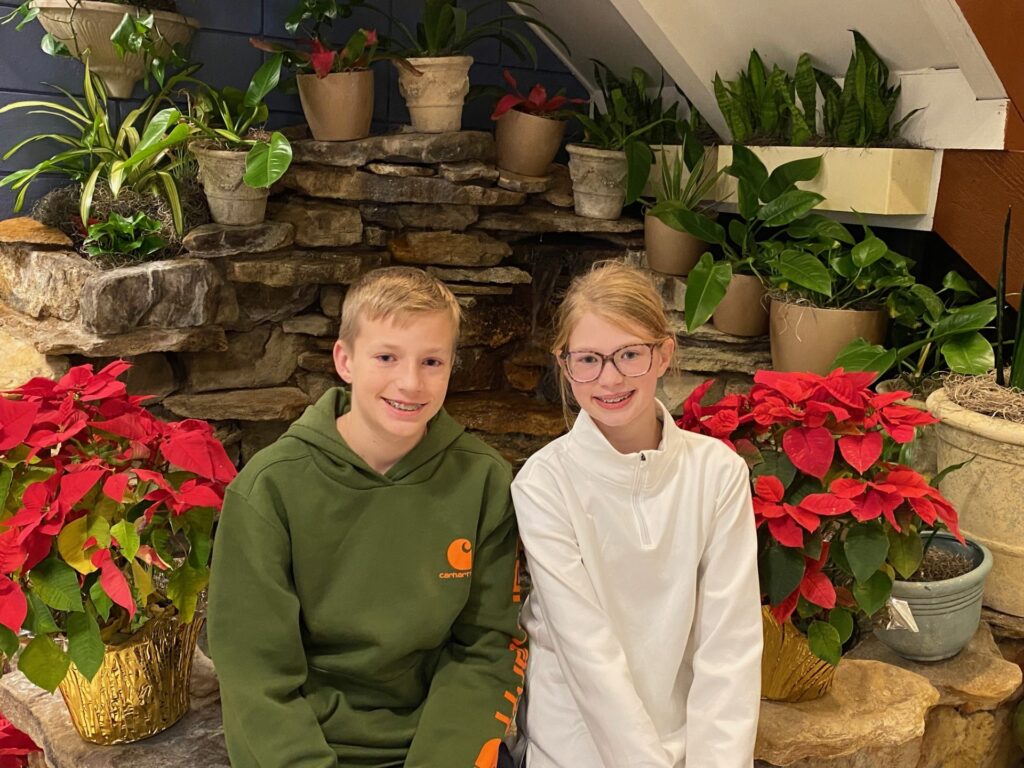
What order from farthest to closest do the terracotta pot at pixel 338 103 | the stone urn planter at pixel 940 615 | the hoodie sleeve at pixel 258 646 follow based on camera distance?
the terracotta pot at pixel 338 103, the stone urn planter at pixel 940 615, the hoodie sleeve at pixel 258 646

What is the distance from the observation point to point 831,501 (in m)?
1.59

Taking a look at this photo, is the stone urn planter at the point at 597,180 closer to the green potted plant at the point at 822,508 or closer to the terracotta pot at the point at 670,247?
the terracotta pot at the point at 670,247

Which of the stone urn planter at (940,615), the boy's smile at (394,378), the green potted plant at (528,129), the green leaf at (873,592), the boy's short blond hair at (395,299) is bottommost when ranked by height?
the stone urn planter at (940,615)

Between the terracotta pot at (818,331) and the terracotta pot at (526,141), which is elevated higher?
the terracotta pot at (526,141)

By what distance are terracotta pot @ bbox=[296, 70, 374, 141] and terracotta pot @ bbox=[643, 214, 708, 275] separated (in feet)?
3.29

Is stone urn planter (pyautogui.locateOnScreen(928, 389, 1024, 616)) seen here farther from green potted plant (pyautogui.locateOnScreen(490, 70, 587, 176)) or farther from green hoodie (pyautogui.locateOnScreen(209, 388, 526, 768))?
green potted plant (pyautogui.locateOnScreen(490, 70, 587, 176))

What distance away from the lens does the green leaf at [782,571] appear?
162 centimetres

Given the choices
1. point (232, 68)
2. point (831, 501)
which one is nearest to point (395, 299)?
point (831, 501)

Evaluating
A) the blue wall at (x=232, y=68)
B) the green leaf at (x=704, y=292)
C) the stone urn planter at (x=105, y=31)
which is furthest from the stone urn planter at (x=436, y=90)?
the green leaf at (x=704, y=292)

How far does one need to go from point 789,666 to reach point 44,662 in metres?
1.21

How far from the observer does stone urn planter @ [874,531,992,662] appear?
6.34ft

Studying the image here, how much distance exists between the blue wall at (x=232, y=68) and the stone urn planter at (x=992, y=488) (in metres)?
2.23

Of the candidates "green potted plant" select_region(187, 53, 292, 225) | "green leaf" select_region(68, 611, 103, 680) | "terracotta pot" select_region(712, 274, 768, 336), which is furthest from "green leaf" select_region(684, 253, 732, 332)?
"green leaf" select_region(68, 611, 103, 680)

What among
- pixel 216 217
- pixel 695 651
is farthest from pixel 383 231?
pixel 695 651
